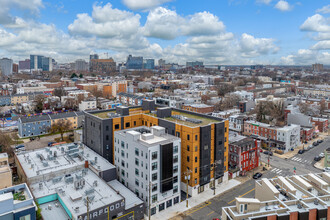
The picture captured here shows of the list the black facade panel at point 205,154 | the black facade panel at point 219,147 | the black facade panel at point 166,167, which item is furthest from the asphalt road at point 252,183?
the black facade panel at point 166,167

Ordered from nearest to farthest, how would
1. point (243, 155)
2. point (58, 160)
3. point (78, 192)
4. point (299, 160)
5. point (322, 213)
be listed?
1. point (322, 213)
2. point (78, 192)
3. point (58, 160)
4. point (243, 155)
5. point (299, 160)

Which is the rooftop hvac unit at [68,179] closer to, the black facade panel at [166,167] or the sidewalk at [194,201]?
the sidewalk at [194,201]

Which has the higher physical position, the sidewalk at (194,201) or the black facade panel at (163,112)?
the black facade panel at (163,112)

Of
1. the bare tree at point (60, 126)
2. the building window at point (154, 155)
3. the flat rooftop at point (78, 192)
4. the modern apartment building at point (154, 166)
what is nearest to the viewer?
the flat rooftop at point (78, 192)

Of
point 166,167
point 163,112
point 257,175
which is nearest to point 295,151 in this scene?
point 257,175

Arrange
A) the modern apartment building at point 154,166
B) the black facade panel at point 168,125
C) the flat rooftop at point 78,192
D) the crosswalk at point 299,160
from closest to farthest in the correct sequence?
the flat rooftop at point 78,192 → the modern apartment building at point 154,166 → the black facade panel at point 168,125 → the crosswalk at point 299,160

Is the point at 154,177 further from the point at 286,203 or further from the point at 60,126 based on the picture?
the point at 60,126

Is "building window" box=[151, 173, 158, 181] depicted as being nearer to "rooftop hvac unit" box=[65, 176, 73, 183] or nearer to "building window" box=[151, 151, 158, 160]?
"building window" box=[151, 151, 158, 160]

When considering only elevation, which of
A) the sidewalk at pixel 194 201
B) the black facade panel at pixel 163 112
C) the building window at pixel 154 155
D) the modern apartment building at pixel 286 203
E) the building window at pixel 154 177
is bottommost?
the sidewalk at pixel 194 201
